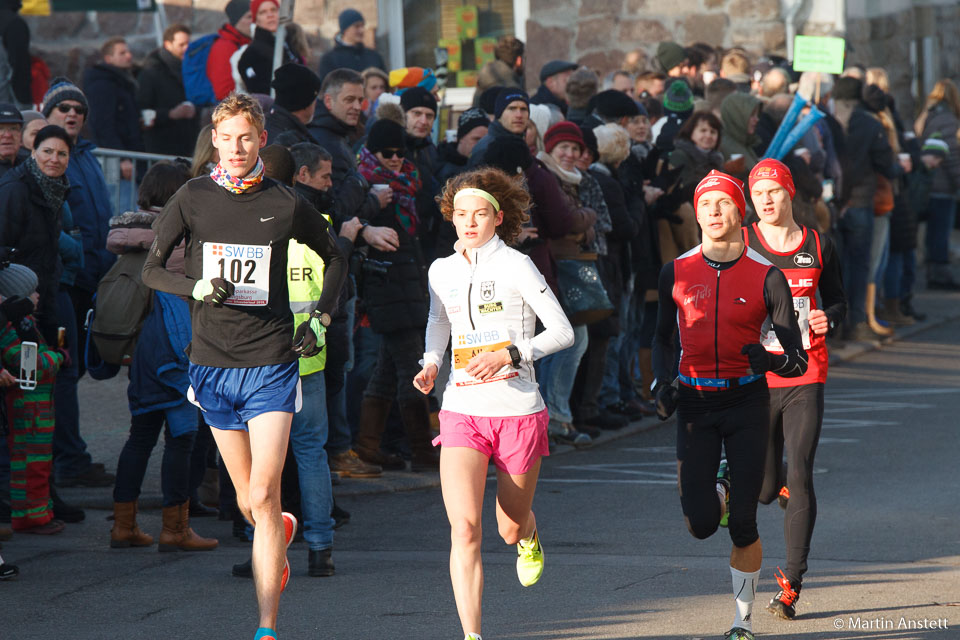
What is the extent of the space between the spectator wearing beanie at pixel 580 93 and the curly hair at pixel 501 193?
6492 mm

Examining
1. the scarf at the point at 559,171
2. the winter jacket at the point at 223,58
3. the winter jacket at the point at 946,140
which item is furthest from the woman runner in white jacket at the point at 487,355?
the winter jacket at the point at 946,140

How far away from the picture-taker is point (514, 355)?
572 cm

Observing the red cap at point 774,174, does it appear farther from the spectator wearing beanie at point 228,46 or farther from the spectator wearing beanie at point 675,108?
the spectator wearing beanie at point 228,46

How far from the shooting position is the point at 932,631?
5.98m

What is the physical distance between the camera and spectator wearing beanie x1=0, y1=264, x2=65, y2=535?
777 centimetres

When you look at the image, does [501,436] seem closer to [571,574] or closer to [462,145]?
[571,574]

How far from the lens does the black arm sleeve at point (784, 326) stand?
233 inches

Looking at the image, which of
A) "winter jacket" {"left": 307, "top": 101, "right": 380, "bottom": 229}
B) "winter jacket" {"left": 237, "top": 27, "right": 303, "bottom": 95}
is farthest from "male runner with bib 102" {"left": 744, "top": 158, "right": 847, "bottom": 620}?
"winter jacket" {"left": 237, "top": 27, "right": 303, "bottom": 95}

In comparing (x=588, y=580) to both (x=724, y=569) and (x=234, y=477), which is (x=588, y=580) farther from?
(x=234, y=477)

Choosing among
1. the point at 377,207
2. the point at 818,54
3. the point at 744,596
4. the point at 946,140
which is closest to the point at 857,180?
the point at 818,54

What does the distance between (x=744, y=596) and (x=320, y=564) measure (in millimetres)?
2162

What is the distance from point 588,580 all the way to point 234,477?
1822 mm

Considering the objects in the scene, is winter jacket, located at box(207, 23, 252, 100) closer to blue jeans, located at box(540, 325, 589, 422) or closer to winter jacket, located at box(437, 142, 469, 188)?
winter jacket, located at box(437, 142, 469, 188)

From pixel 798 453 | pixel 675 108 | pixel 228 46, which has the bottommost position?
pixel 798 453
